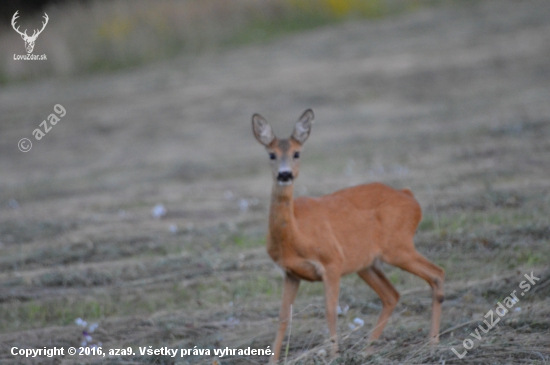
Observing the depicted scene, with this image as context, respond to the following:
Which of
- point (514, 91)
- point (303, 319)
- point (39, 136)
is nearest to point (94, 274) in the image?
point (303, 319)

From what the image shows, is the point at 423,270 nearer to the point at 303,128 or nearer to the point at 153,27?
the point at 303,128

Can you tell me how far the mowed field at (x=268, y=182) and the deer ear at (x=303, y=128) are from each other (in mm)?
1416

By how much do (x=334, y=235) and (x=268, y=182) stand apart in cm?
547

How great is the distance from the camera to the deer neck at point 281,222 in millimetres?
4961

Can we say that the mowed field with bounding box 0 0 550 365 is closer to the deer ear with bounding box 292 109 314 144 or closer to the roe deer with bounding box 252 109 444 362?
the roe deer with bounding box 252 109 444 362

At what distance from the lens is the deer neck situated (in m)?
4.96

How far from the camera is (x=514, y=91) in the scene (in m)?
14.3

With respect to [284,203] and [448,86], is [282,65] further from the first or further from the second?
[284,203]

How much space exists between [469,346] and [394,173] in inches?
214

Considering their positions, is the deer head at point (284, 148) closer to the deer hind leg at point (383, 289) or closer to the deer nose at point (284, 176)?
the deer nose at point (284, 176)

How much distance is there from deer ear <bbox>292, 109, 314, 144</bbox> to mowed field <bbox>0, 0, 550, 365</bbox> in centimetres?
142

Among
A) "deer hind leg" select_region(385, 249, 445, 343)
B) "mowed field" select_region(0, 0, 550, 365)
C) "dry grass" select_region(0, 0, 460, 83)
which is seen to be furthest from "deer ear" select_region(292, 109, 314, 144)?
"dry grass" select_region(0, 0, 460, 83)

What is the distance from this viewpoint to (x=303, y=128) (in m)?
5.18

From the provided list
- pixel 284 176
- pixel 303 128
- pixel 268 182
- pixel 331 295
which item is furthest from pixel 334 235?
pixel 268 182
